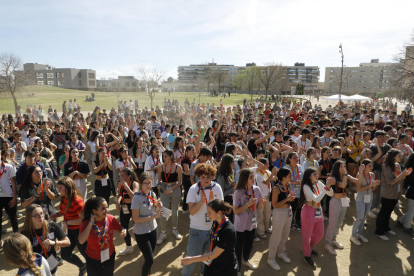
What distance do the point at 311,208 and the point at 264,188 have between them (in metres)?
0.96

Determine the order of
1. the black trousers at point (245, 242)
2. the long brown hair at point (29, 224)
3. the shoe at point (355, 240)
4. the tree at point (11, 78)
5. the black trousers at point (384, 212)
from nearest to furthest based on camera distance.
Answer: the long brown hair at point (29, 224) < the black trousers at point (245, 242) < the shoe at point (355, 240) < the black trousers at point (384, 212) < the tree at point (11, 78)

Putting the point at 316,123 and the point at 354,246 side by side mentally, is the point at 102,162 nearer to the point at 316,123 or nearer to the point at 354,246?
the point at 354,246

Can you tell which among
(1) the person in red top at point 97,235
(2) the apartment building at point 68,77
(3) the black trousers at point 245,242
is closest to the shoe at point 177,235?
(3) the black trousers at point 245,242

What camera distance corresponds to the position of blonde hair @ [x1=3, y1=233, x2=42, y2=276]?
236 centimetres

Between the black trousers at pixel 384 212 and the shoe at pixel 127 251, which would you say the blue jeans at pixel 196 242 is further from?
the black trousers at pixel 384 212

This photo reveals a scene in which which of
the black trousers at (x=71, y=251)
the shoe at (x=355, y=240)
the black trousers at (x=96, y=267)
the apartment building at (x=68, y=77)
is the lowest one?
the shoe at (x=355, y=240)

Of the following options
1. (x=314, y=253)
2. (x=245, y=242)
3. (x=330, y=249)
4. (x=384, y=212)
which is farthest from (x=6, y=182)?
(x=384, y=212)

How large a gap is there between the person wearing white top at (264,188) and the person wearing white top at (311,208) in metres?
0.62

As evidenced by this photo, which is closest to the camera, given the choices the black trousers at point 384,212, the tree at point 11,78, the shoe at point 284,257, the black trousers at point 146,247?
the black trousers at point 146,247

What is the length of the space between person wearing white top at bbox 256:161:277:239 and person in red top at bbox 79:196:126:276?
283 cm

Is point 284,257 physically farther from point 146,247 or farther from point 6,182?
point 6,182

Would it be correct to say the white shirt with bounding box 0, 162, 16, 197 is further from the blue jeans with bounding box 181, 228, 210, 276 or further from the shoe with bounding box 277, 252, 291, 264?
the shoe with bounding box 277, 252, 291, 264

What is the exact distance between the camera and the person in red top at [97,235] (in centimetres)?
307

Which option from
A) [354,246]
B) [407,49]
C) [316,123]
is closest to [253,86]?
[407,49]
